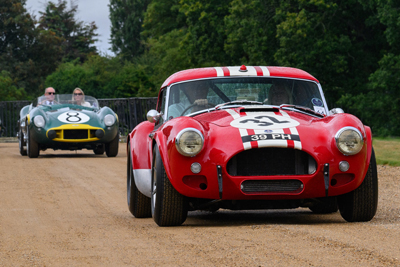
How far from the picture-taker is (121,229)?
6168 millimetres

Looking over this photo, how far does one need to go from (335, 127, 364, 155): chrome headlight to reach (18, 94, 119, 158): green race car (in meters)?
11.4

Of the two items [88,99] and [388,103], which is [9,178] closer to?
[88,99]

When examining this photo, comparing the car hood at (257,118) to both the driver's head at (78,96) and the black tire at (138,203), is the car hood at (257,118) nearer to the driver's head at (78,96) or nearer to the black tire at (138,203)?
the black tire at (138,203)

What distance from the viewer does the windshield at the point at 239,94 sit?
6973mm

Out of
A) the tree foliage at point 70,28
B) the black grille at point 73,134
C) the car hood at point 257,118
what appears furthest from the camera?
the tree foliage at point 70,28

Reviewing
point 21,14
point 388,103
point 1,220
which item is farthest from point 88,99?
point 21,14

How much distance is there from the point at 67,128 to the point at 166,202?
36.1ft

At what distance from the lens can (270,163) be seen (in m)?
5.83

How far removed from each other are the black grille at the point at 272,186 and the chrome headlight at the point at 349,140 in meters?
0.44

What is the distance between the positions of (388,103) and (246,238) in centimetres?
2807

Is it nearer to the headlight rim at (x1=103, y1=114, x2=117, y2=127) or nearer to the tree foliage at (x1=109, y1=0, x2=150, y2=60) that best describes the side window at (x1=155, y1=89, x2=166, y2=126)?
the headlight rim at (x1=103, y1=114, x2=117, y2=127)

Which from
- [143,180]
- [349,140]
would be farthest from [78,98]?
[349,140]

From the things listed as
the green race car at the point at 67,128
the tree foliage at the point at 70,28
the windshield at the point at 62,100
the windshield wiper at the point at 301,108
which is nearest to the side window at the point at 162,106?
the windshield wiper at the point at 301,108

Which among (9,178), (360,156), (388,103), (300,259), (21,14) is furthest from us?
(21,14)
